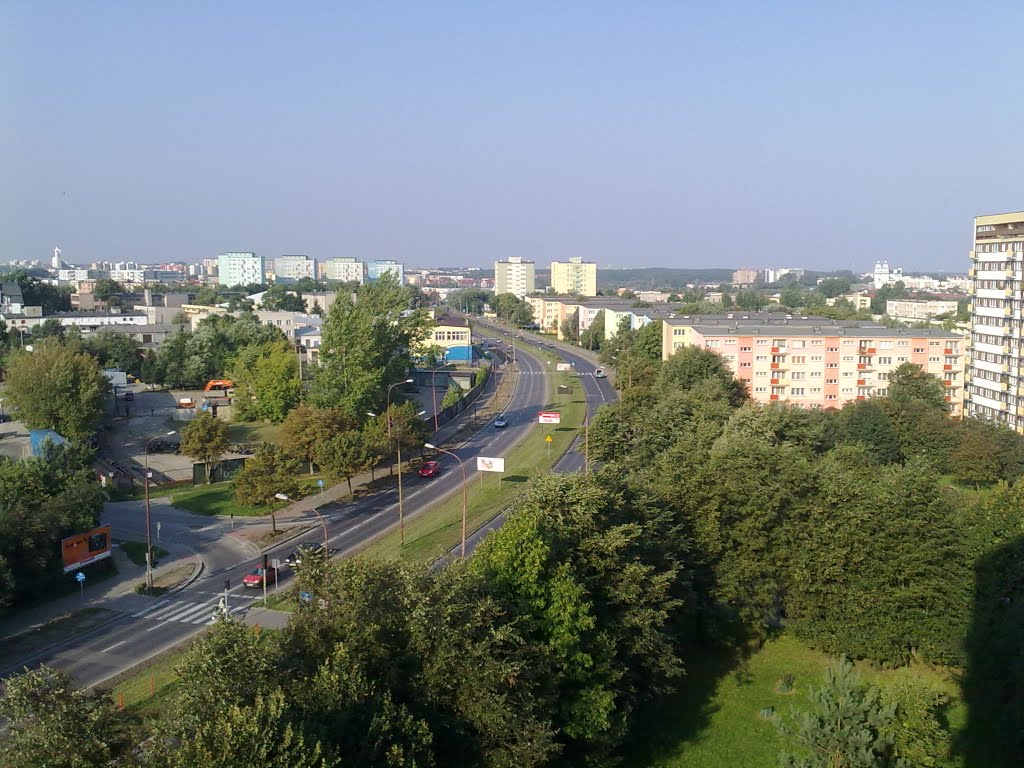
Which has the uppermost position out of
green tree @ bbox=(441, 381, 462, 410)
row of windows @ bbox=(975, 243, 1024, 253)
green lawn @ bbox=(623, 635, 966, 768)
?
row of windows @ bbox=(975, 243, 1024, 253)

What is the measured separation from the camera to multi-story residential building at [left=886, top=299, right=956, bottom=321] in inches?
Answer: 4690

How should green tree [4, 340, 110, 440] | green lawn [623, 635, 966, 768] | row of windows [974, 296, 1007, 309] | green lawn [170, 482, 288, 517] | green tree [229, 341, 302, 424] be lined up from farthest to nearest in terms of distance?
row of windows [974, 296, 1007, 309]
green tree [229, 341, 302, 424]
green tree [4, 340, 110, 440]
green lawn [170, 482, 288, 517]
green lawn [623, 635, 966, 768]

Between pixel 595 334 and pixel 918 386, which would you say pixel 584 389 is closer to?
pixel 918 386

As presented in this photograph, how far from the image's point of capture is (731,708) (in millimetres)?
16703

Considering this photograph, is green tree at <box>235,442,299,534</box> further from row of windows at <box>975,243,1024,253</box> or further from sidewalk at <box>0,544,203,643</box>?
row of windows at <box>975,243,1024,253</box>

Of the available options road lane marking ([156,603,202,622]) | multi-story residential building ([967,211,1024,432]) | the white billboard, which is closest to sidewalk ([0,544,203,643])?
road lane marking ([156,603,202,622])

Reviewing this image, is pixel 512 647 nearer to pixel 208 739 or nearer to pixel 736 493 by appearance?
pixel 208 739

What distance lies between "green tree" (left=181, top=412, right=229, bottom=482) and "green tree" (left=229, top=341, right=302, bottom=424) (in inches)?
312

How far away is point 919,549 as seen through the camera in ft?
57.8

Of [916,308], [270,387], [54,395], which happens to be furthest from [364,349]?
[916,308]

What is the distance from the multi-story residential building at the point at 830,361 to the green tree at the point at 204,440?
2540 centimetres

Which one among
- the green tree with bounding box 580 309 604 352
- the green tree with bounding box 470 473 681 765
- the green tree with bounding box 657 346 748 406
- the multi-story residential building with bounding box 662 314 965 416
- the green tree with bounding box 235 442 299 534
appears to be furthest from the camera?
the green tree with bounding box 580 309 604 352

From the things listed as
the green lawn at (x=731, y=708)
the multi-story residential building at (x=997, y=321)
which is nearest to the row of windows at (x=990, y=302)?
the multi-story residential building at (x=997, y=321)

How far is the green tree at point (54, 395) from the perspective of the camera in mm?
33969
